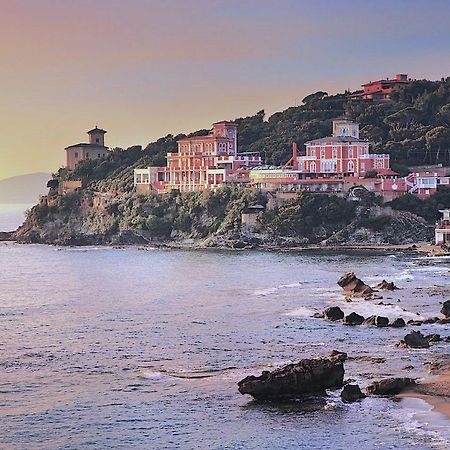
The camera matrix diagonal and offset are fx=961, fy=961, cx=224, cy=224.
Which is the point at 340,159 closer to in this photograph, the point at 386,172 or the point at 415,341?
the point at 386,172

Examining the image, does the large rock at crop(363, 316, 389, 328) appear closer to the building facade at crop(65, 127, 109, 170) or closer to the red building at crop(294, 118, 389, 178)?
the red building at crop(294, 118, 389, 178)

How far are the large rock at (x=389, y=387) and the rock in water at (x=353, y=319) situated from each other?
11.2 metres

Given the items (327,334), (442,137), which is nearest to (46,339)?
(327,334)

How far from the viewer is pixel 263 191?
279ft

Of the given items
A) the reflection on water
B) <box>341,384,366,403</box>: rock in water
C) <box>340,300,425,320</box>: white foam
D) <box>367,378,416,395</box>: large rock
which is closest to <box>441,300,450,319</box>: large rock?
the reflection on water

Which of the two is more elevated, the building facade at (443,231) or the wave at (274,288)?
the building facade at (443,231)

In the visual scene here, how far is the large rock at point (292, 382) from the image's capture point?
25.2 metres

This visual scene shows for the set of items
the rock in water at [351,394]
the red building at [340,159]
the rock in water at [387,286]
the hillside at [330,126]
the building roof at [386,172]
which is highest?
the hillside at [330,126]

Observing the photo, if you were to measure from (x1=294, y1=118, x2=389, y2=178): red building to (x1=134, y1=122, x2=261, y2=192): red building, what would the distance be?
6.34m

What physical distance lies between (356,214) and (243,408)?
56.4 metres

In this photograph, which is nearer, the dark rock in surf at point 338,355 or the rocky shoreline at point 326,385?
the rocky shoreline at point 326,385

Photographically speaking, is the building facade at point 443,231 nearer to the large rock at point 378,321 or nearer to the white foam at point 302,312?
the white foam at point 302,312

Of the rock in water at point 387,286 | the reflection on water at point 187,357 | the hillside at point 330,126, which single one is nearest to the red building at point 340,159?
the hillside at point 330,126

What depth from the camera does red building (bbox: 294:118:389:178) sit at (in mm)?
85688
